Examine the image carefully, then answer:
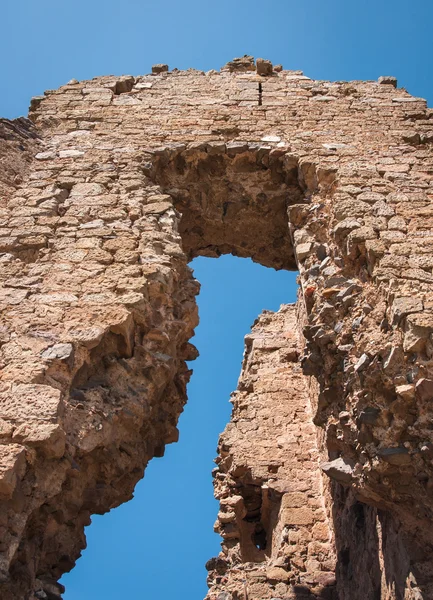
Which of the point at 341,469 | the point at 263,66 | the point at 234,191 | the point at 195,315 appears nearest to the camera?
the point at 341,469

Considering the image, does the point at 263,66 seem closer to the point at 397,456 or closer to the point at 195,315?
the point at 195,315

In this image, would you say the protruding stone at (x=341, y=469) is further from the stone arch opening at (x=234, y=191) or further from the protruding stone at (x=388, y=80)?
the protruding stone at (x=388, y=80)

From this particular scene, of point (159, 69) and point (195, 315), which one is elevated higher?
point (159, 69)

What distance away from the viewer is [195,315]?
4.55m

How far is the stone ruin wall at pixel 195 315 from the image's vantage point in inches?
132

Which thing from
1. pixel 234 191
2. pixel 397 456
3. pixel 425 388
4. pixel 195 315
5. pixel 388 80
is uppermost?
pixel 388 80

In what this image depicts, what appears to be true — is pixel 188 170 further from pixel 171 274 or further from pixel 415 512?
pixel 415 512

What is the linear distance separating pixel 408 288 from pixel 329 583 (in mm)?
2654

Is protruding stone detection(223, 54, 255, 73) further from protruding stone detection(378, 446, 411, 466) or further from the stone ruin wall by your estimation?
protruding stone detection(378, 446, 411, 466)

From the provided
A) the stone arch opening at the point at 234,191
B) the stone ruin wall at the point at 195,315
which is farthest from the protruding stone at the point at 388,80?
the stone arch opening at the point at 234,191

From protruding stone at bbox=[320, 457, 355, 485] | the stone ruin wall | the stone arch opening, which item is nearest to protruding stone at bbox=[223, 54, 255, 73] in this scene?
the stone ruin wall

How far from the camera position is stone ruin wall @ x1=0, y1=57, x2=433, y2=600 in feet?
11.0

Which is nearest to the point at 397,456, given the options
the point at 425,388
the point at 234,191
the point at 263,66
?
the point at 425,388

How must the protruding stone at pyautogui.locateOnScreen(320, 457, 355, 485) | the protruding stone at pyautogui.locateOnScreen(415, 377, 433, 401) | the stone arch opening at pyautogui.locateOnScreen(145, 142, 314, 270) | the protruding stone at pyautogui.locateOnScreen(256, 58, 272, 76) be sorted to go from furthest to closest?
the protruding stone at pyautogui.locateOnScreen(256, 58, 272, 76)
the stone arch opening at pyautogui.locateOnScreen(145, 142, 314, 270)
the protruding stone at pyautogui.locateOnScreen(320, 457, 355, 485)
the protruding stone at pyautogui.locateOnScreen(415, 377, 433, 401)
